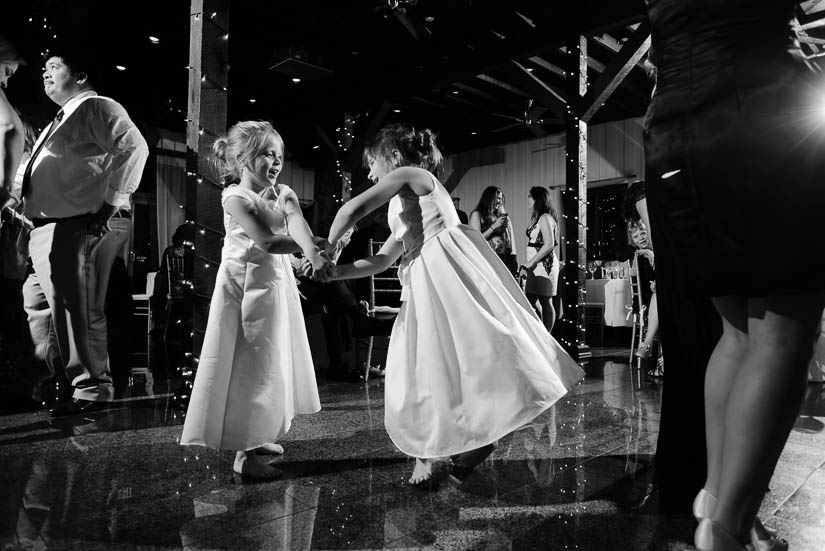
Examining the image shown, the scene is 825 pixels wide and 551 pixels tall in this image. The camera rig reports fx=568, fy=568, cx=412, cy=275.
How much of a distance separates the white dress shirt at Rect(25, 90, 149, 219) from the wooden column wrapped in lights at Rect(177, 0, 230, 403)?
0.32m

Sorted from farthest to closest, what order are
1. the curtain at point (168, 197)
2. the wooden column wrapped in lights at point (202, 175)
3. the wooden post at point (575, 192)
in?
the curtain at point (168, 197)
the wooden post at point (575, 192)
the wooden column wrapped in lights at point (202, 175)

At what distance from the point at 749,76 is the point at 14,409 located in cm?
372

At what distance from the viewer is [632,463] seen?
2131mm

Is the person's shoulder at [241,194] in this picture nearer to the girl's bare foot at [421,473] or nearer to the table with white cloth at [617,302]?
the girl's bare foot at [421,473]

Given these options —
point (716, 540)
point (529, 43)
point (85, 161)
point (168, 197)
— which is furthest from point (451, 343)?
point (168, 197)

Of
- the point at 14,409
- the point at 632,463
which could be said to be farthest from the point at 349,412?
the point at 14,409

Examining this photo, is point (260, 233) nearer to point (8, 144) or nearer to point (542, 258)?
point (8, 144)

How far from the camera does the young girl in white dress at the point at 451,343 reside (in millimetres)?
1788

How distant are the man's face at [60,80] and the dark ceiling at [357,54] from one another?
3.51 feet

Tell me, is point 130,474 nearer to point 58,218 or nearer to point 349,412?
point 349,412

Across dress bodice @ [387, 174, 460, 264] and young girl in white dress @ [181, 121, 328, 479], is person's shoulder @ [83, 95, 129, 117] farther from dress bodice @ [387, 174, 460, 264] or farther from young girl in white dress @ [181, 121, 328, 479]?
dress bodice @ [387, 174, 460, 264]

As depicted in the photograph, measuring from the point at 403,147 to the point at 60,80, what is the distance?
2.12 m

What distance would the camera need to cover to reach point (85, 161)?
306cm

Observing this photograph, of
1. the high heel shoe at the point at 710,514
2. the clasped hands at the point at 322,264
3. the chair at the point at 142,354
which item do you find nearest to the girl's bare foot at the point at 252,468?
the clasped hands at the point at 322,264
